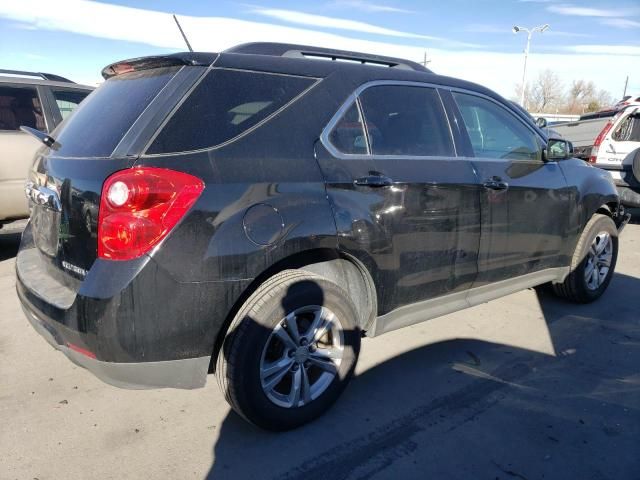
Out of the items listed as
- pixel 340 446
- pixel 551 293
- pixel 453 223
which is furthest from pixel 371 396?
pixel 551 293

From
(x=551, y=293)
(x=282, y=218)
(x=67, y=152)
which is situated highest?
(x=67, y=152)

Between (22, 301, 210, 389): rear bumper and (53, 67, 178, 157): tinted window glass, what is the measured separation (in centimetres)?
90

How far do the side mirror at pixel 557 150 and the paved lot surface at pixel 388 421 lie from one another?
4.58 feet

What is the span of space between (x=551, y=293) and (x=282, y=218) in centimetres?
354

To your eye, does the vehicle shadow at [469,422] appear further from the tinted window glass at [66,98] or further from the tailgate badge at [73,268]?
the tinted window glass at [66,98]

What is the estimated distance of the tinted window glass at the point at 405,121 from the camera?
9.73 ft

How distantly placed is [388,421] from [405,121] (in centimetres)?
175

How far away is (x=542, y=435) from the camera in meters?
2.71

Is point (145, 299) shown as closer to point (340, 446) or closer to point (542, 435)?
point (340, 446)

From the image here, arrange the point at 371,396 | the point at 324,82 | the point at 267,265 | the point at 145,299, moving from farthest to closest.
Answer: the point at 371,396 < the point at 324,82 < the point at 267,265 < the point at 145,299

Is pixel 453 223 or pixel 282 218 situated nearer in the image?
pixel 282 218

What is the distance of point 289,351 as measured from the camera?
2.61 meters

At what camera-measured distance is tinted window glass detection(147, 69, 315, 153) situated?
2291mm

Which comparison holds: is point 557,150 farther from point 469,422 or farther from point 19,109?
point 19,109
